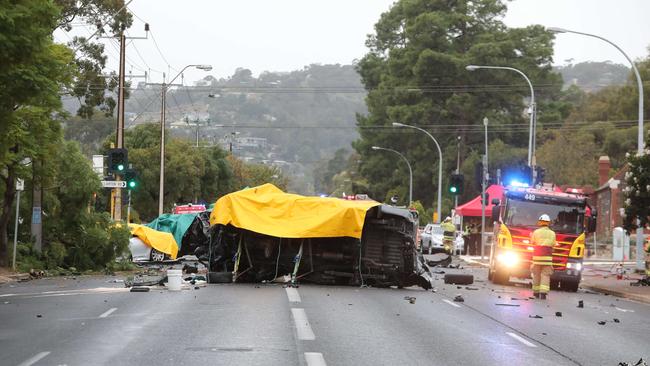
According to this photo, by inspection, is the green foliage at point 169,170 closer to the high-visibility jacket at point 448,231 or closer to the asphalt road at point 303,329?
the high-visibility jacket at point 448,231

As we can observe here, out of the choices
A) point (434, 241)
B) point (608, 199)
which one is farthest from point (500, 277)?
point (608, 199)

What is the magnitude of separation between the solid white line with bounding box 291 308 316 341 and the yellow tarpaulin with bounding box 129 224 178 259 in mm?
20691

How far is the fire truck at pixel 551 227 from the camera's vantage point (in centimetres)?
2883

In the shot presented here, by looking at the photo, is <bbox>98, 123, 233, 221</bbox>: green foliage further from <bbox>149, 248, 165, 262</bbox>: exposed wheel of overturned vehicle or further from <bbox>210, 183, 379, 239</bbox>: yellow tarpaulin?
<bbox>210, 183, 379, 239</bbox>: yellow tarpaulin

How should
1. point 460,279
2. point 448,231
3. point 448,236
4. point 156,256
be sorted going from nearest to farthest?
point 460,279
point 156,256
point 448,231
point 448,236

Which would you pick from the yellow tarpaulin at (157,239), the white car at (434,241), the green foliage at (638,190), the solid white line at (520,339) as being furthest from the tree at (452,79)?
the solid white line at (520,339)

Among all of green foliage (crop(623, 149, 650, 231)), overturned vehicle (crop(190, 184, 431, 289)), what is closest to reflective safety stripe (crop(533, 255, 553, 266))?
overturned vehicle (crop(190, 184, 431, 289))

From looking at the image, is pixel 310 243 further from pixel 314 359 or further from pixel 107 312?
pixel 314 359

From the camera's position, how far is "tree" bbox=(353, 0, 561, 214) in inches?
3445

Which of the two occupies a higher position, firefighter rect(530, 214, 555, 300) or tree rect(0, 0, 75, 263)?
tree rect(0, 0, 75, 263)

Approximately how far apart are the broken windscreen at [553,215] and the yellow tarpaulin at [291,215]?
4847 mm

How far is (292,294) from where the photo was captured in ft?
75.2

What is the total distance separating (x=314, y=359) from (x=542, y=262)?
46.7 feet

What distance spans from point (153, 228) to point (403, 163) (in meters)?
53.4
